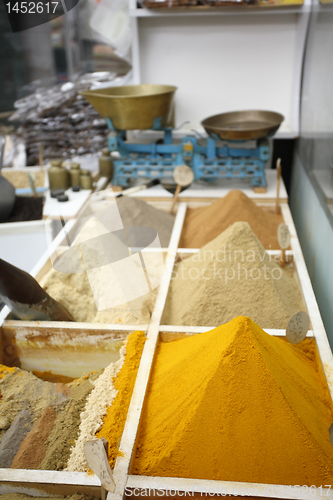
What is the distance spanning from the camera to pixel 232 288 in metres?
1.13

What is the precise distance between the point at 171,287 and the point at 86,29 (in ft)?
6.62

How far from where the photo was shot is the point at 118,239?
2.97ft

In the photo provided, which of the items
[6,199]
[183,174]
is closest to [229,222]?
[183,174]

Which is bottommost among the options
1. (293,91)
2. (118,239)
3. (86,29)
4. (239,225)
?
(239,225)

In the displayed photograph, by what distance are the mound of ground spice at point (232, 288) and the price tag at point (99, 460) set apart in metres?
0.51

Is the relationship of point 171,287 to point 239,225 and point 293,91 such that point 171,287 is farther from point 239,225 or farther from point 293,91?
A: point 293,91

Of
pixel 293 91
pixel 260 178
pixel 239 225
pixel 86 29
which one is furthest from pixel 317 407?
pixel 86 29

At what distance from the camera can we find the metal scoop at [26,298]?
3.00 ft

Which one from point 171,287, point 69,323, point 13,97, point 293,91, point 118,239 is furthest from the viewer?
point 13,97

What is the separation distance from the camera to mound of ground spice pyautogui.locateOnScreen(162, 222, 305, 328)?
107 centimetres

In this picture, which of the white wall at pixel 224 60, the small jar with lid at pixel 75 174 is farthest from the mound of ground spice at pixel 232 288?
the white wall at pixel 224 60

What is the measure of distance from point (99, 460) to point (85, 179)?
5.75 ft

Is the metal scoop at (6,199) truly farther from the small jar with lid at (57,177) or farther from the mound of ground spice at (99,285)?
the mound of ground spice at (99,285)

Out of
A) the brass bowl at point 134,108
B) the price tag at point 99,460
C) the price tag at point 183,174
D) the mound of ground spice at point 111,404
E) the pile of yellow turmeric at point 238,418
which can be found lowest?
the mound of ground spice at point 111,404
